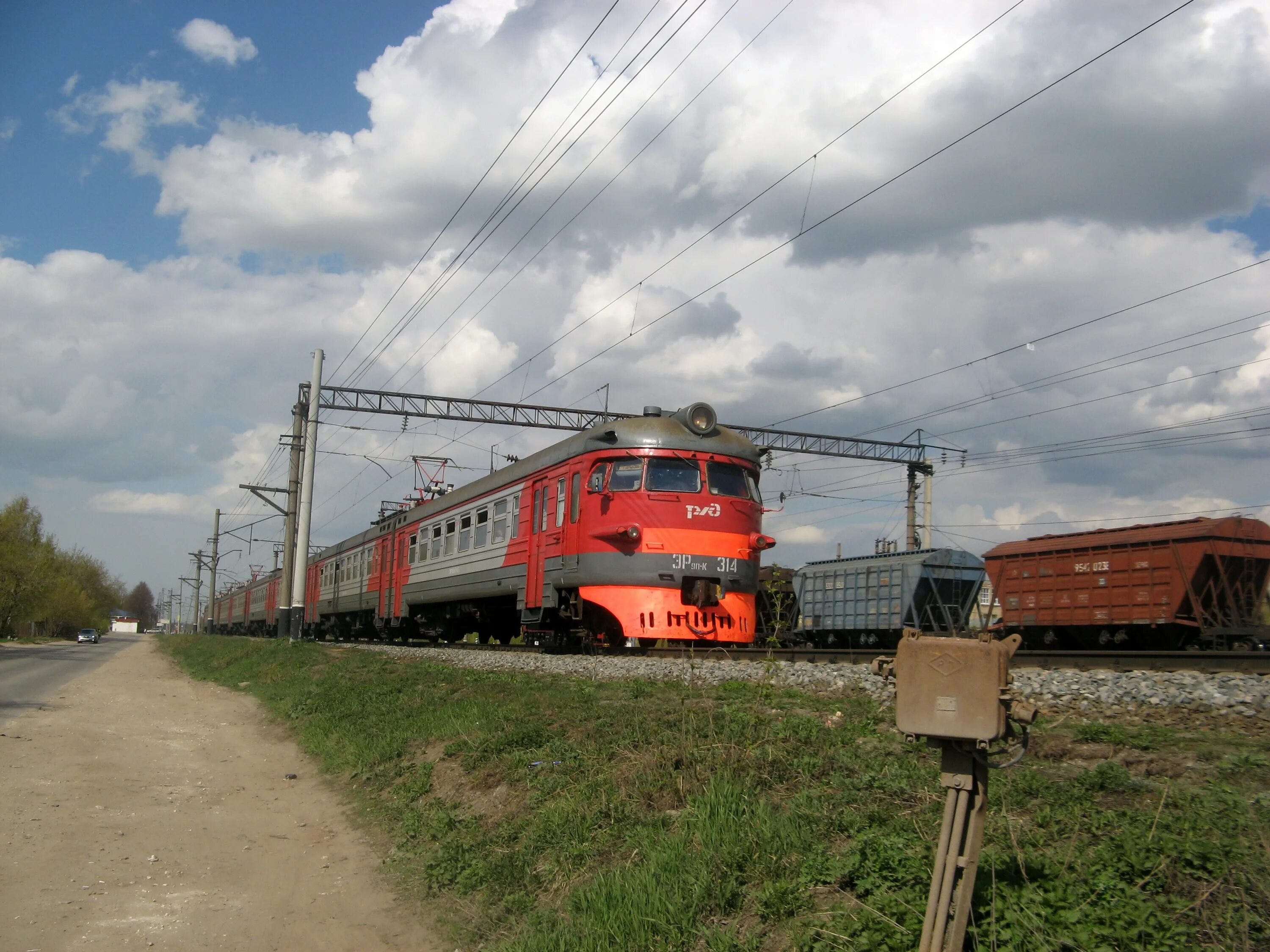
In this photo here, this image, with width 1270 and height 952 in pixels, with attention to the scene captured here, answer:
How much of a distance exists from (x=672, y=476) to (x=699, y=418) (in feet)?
3.82

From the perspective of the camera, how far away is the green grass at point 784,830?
333cm

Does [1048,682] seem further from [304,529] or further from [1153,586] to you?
[304,529]

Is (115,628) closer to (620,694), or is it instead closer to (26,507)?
(26,507)

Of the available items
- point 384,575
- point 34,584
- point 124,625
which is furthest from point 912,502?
point 124,625

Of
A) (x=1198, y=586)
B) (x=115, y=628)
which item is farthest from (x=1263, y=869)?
(x=115, y=628)

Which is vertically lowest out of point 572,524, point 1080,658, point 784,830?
point 784,830

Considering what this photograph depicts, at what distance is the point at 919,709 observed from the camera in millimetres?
3125

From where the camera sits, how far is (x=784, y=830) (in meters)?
4.42

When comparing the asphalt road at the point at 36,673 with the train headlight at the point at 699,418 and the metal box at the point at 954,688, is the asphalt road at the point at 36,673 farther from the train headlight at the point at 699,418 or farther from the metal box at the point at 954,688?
the metal box at the point at 954,688

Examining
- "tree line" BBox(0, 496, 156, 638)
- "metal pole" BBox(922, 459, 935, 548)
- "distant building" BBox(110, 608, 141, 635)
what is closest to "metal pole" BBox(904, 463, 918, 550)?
"metal pole" BBox(922, 459, 935, 548)

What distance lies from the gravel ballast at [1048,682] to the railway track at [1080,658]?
0.28 meters

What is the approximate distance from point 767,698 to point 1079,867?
168 inches

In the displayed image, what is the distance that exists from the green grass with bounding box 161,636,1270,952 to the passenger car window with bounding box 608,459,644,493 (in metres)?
5.99

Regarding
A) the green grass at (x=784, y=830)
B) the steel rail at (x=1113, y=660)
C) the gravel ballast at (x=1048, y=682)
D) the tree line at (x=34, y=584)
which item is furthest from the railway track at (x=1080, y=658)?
the tree line at (x=34, y=584)
